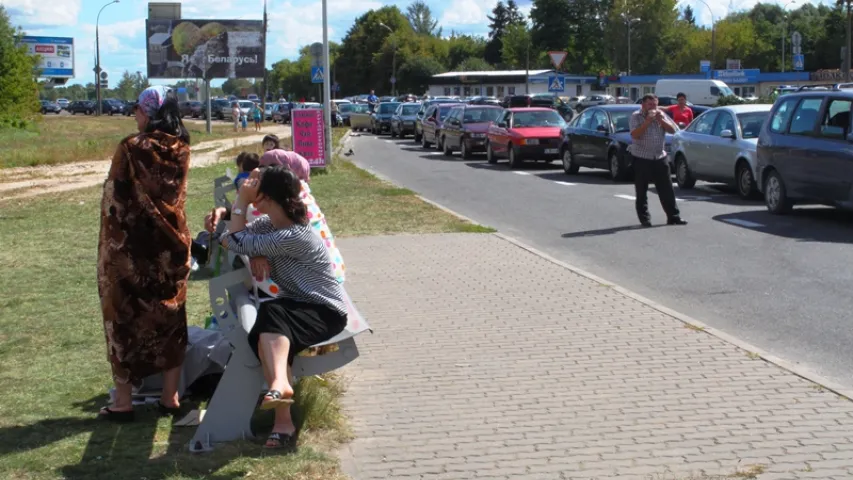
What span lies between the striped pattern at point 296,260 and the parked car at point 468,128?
85.9 ft

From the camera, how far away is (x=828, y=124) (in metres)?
14.7

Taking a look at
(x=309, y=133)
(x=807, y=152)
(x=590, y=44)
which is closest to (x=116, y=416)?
(x=807, y=152)

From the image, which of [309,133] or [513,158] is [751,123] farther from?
[309,133]

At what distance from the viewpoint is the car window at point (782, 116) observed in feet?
51.2

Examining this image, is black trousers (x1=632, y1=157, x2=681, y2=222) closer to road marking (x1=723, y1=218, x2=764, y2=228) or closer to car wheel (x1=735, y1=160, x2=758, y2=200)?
road marking (x1=723, y1=218, x2=764, y2=228)

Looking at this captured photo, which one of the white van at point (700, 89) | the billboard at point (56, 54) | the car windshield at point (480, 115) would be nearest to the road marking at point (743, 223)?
the car windshield at point (480, 115)

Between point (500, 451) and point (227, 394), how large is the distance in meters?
1.39

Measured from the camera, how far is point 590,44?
129250 mm

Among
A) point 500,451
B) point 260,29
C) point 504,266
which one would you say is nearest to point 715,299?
point 504,266

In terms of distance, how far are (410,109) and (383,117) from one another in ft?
15.4

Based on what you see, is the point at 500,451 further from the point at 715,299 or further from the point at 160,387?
the point at 715,299

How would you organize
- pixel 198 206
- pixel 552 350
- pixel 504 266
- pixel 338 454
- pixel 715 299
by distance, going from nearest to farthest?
pixel 338 454 < pixel 552 350 < pixel 715 299 < pixel 504 266 < pixel 198 206

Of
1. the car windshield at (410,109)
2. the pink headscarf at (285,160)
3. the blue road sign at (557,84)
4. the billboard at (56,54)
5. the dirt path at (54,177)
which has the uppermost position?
the billboard at (56,54)

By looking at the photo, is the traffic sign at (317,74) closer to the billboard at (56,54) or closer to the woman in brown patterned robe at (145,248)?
the woman in brown patterned robe at (145,248)
